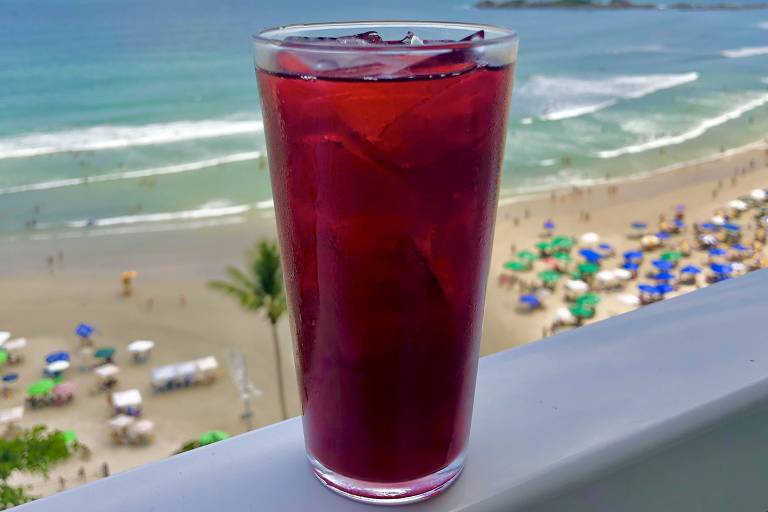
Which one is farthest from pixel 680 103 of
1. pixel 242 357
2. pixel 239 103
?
pixel 242 357

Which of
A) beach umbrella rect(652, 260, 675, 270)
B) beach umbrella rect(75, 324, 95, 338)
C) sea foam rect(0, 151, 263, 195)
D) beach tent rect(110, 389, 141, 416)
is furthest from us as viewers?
sea foam rect(0, 151, 263, 195)

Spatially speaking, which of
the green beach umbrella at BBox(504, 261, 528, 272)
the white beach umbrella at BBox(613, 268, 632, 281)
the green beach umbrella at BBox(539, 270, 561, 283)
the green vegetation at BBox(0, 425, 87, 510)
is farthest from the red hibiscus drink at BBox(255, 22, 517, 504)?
the green beach umbrella at BBox(504, 261, 528, 272)

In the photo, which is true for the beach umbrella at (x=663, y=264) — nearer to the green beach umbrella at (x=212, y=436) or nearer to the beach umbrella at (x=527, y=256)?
the beach umbrella at (x=527, y=256)

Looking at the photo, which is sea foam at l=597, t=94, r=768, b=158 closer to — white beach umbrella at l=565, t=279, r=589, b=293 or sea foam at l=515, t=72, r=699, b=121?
sea foam at l=515, t=72, r=699, b=121

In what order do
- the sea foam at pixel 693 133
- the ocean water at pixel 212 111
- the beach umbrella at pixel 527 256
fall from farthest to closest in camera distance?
the sea foam at pixel 693 133, the ocean water at pixel 212 111, the beach umbrella at pixel 527 256

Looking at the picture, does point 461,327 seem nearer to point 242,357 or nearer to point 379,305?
point 379,305

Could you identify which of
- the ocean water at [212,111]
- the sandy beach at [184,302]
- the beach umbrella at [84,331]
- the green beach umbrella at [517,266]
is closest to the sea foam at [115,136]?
the ocean water at [212,111]
